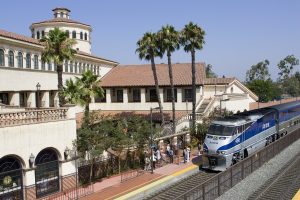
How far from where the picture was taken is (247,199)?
1955 cm

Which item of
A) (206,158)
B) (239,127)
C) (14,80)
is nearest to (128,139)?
(206,158)

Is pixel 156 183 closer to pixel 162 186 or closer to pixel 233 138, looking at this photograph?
pixel 162 186

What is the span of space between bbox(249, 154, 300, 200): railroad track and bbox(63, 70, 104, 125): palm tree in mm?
12689

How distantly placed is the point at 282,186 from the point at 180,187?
6055mm

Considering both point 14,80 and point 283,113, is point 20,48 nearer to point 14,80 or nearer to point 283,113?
point 14,80

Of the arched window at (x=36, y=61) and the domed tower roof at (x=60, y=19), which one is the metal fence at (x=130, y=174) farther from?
the domed tower roof at (x=60, y=19)

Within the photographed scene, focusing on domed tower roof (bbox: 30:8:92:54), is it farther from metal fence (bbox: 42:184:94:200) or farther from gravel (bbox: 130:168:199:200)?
metal fence (bbox: 42:184:94:200)

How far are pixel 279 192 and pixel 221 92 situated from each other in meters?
30.0

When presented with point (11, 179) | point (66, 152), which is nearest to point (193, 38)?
point (66, 152)

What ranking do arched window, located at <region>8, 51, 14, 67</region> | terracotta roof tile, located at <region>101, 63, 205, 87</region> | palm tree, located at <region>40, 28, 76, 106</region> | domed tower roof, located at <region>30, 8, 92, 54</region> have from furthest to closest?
domed tower roof, located at <region>30, 8, 92, 54</region>
terracotta roof tile, located at <region>101, 63, 205, 87</region>
arched window, located at <region>8, 51, 14, 67</region>
palm tree, located at <region>40, 28, 76, 106</region>

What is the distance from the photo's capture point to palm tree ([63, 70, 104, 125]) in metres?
28.2

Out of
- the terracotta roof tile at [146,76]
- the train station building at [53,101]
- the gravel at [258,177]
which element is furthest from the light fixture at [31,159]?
the terracotta roof tile at [146,76]

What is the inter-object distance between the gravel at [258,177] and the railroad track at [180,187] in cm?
289

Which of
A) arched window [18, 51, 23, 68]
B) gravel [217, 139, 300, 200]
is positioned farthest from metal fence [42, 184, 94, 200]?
arched window [18, 51, 23, 68]
